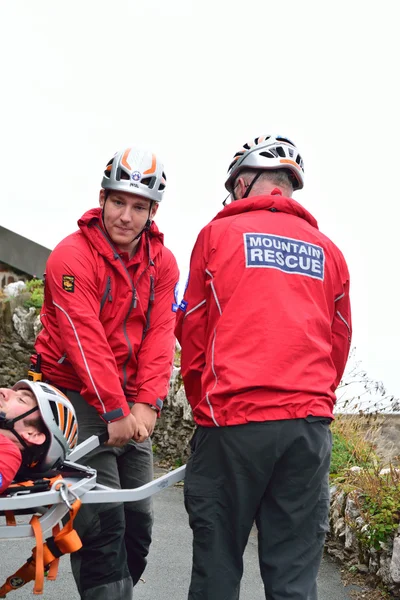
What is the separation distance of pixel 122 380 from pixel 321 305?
1.43 meters

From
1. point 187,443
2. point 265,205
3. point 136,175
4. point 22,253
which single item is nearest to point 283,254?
point 265,205

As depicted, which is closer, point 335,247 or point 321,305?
point 321,305

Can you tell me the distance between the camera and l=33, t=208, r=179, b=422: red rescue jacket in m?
4.22

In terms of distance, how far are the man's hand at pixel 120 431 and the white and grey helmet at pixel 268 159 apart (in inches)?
54.0

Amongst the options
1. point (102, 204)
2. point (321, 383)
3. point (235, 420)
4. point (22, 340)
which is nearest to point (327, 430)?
point (321, 383)

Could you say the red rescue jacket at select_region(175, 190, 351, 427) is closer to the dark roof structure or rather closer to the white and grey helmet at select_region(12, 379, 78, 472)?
the white and grey helmet at select_region(12, 379, 78, 472)

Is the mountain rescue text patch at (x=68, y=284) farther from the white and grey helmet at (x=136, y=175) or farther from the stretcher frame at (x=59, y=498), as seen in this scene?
the stretcher frame at (x=59, y=498)

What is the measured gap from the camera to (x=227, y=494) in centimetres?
351

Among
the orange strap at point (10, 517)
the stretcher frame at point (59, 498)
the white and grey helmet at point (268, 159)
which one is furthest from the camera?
the white and grey helmet at point (268, 159)

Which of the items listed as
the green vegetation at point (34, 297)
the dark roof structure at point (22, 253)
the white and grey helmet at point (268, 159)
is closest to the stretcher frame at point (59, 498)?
the white and grey helmet at point (268, 159)

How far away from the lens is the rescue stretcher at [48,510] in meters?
3.43

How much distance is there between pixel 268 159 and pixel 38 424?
1797mm

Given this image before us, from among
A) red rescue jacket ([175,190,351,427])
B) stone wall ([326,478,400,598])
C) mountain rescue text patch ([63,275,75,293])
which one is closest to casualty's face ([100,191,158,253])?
mountain rescue text patch ([63,275,75,293])

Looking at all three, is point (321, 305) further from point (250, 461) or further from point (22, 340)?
point (22, 340)
